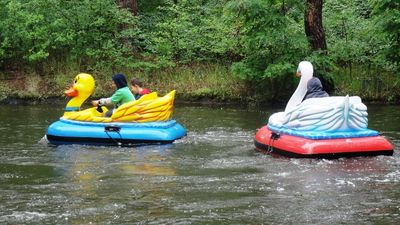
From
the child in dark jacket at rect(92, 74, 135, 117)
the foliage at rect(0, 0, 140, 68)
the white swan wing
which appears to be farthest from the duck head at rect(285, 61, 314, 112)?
the foliage at rect(0, 0, 140, 68)

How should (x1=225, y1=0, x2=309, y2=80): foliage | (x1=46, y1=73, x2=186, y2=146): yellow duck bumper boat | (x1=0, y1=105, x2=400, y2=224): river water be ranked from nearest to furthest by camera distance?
1. (x1=0, y1=105, x2=400, y2=224): river water
2. (x1=46, y1=73, x2=186, y2=146): yellow duck bumper boat
3. (x1=225, y1=0, x2=309, y2=80): foliage

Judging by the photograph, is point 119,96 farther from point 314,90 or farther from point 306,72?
point 314,90

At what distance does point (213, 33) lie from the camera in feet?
70.5

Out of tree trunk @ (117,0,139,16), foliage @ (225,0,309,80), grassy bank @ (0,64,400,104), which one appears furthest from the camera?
tree trunk @ (117,0,139,16)

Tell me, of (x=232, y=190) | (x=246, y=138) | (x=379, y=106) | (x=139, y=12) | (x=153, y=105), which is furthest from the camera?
(x=139, y=12)

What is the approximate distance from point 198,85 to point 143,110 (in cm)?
827

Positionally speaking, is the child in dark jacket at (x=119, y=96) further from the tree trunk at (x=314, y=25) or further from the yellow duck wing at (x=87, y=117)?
the tree trunk at (x=314, y=25)

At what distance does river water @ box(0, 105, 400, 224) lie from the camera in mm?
7125

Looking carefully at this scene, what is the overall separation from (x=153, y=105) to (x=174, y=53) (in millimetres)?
9602

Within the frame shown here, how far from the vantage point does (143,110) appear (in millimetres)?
12094

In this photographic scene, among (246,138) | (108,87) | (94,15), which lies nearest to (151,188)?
(246,138)

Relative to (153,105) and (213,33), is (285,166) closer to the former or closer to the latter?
(153,105)

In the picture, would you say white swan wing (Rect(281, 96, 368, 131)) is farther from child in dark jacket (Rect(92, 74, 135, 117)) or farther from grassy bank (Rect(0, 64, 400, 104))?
grassy bank (Rect(0, 64, 400, 104))

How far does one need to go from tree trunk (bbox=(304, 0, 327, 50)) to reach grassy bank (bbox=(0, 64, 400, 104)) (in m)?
1.09
